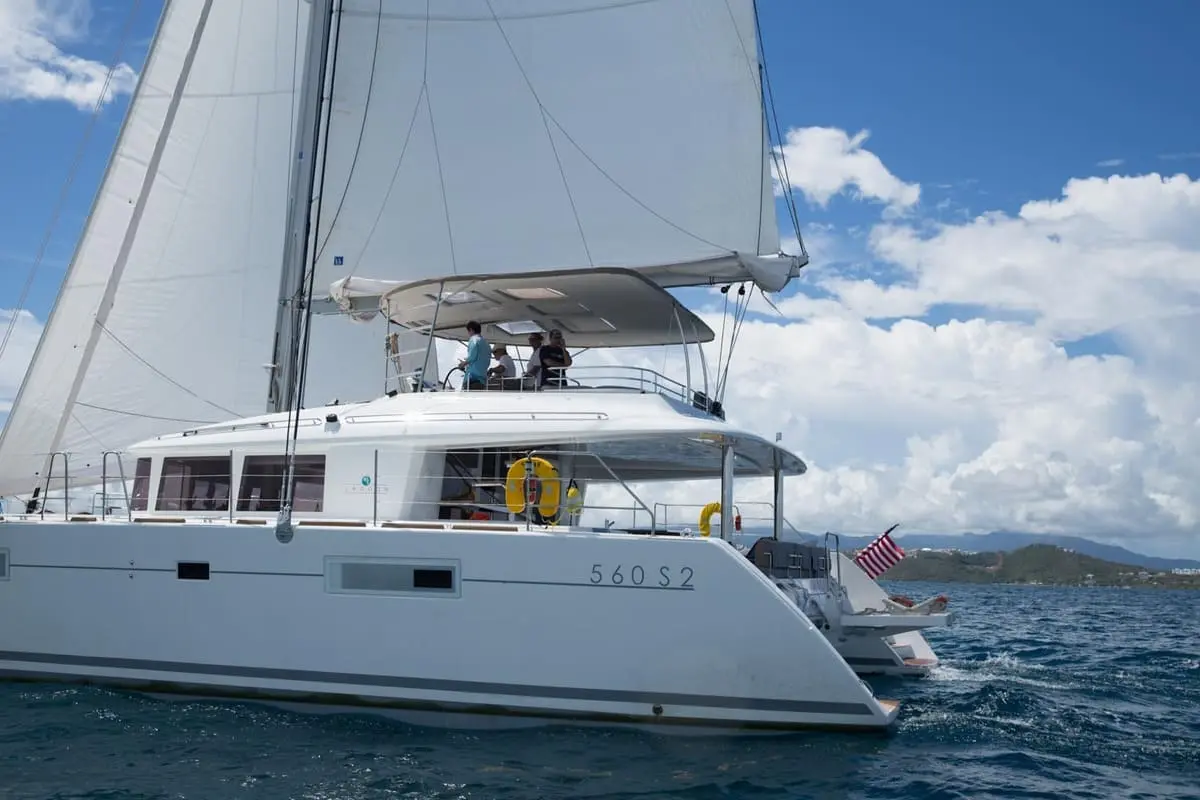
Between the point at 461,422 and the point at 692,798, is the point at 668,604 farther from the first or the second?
the point at 461,422

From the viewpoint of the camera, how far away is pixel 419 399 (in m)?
11.2

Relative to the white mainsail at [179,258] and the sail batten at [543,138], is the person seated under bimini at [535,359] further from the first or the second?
the white mainsail at [179,258]

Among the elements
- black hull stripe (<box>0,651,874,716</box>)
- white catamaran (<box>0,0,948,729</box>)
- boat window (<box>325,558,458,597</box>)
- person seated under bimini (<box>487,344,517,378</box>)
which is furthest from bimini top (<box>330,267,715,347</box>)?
black hull stripe (<box>0,651,874,716</box>)

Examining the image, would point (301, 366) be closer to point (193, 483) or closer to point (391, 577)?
point (193, 483)

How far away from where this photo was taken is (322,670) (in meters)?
9.74

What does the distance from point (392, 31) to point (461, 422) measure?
5.74 m

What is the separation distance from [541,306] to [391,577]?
13.1 feet

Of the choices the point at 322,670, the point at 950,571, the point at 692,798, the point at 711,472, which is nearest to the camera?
the point at 692,798

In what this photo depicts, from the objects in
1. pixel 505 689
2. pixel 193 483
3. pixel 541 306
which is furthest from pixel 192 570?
pixel 541 306

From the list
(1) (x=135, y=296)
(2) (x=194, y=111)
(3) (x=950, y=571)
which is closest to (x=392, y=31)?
(2) (x=194, y=111)

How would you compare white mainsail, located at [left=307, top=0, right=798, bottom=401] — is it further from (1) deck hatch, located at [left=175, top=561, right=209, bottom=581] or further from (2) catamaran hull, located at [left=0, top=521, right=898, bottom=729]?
(2) catamaran hull, located at [left=0, top=521, right=898, bottom=729]

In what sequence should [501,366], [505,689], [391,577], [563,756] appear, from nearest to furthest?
[563,756], [505,689], [391,577], [501,366]

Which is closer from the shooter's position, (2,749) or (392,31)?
(2,749)

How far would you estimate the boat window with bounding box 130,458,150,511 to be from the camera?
464 inches
